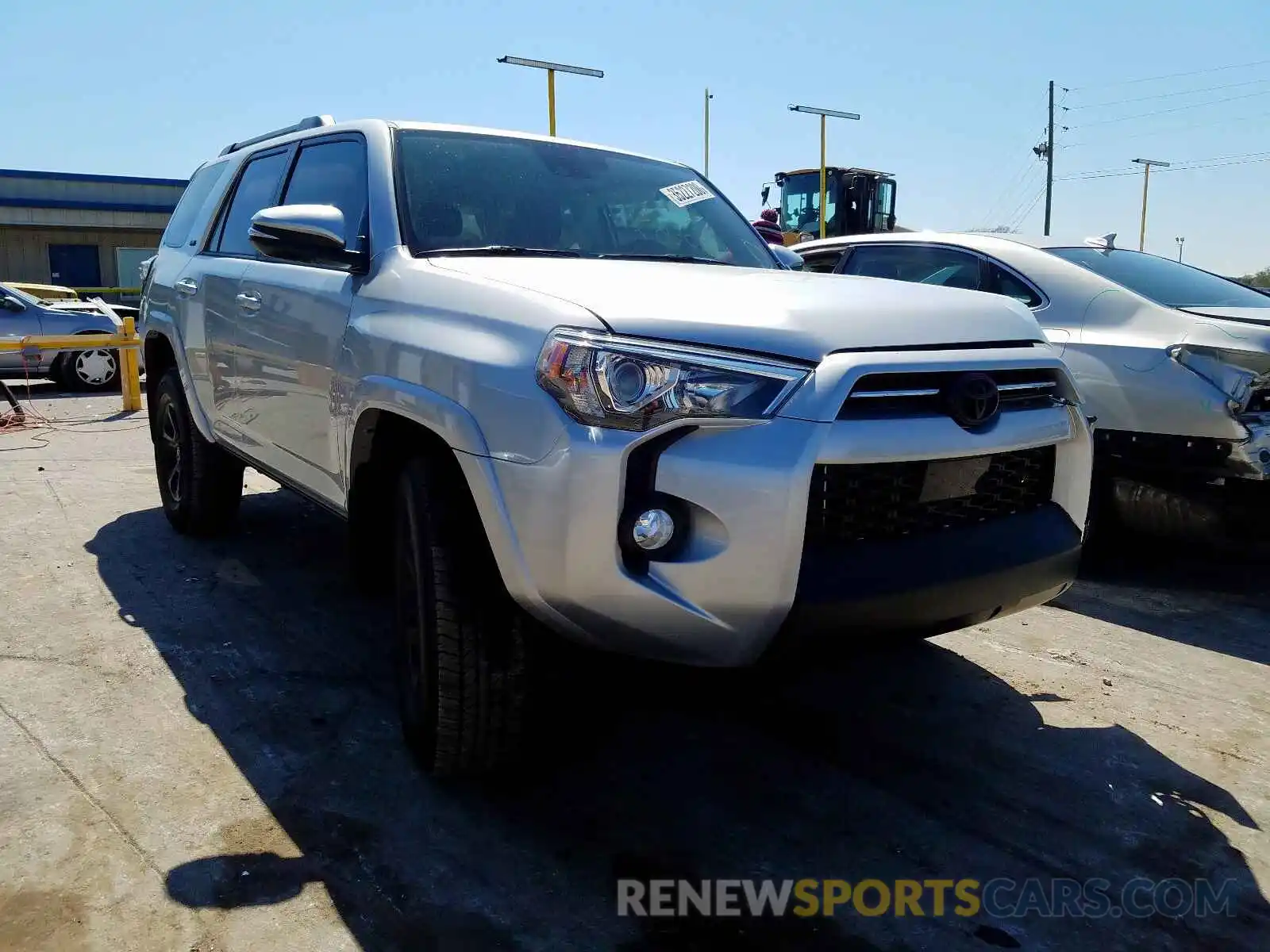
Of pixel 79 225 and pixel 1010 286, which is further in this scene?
pixel 79 225

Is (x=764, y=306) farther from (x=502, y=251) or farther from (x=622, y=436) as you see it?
(x=502, y=251)

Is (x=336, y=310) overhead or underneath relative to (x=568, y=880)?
overhead

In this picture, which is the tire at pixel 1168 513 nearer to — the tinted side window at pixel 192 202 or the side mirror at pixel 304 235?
the side mirror at pixel 304 235

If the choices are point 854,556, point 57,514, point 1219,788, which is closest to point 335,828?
point 854,556

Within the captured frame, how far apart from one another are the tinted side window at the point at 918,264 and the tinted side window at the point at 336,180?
8.89ft

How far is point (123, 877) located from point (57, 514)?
4305mm

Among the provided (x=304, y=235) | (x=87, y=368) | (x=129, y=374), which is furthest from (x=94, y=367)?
(x=304, y=235)

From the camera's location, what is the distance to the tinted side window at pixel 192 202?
17.0 feet

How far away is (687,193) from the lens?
3.99 metres

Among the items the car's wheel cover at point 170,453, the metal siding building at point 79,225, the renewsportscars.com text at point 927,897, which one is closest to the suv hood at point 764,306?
the renewsportscars.com text at point 927,897

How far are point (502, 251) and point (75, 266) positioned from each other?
33169 millimetres

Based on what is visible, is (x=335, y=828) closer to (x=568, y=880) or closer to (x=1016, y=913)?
(x=568, y=880)

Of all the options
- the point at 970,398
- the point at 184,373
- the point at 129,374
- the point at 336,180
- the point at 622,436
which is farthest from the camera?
the point at 129,374

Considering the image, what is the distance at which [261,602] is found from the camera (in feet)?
14.3
